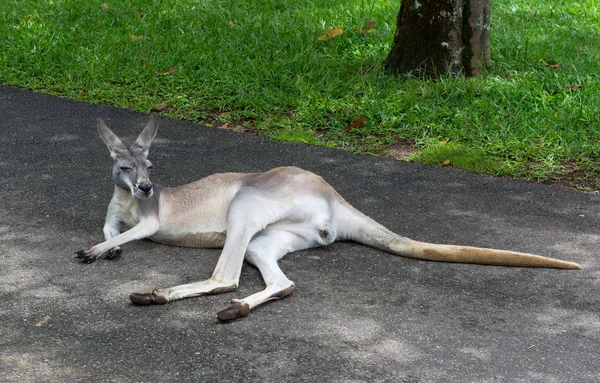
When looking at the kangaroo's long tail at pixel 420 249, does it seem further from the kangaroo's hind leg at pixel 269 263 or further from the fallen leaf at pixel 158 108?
the fallen leaf at pixel 158 108

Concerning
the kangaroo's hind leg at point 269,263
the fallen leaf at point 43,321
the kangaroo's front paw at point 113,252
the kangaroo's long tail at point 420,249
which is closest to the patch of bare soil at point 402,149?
the kangaroo's long tail at point 420,249

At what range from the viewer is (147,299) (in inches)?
175

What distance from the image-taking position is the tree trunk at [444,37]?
8234 mm

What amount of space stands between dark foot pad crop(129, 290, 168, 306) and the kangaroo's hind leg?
36cm

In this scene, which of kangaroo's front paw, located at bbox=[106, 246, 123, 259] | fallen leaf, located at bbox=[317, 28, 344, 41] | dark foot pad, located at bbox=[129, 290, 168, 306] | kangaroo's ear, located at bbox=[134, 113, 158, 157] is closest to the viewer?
dark foot pad, located at bbox=[129, 290, 168, 306]

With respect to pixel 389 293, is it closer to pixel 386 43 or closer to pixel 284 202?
pixel 284 202

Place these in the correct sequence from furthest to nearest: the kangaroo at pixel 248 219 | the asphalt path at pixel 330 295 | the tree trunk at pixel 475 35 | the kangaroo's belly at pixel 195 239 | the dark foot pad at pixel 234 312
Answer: the tree trunk at pixel 475 35 → the kangaroo's belly at pixel 195 239 → the kangaroo at pixel 248 219 → the dark foot pad at pixel 234 312 → the asphalt path at pixel 330 295

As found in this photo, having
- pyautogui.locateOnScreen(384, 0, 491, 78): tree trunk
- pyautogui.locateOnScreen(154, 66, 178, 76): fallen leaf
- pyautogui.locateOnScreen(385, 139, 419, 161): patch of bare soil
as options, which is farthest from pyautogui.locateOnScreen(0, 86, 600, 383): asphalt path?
pyautogui.locateOnScreen(154, 66, 178, 76): fallen leaf

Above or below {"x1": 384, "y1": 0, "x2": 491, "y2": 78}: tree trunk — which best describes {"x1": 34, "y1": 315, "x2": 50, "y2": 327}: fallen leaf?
below

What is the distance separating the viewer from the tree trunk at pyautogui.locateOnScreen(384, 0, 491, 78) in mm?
8234

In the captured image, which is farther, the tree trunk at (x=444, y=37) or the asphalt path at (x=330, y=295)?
the tree trunk at (x=444, y=37)

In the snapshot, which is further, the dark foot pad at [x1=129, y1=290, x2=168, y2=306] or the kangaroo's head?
the kangaroo's head

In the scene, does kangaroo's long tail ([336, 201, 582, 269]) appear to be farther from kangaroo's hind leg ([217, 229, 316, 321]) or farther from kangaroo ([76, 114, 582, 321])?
kangaroo's hind leg ([217, 229, 316, 321])

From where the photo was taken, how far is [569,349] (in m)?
4.11
